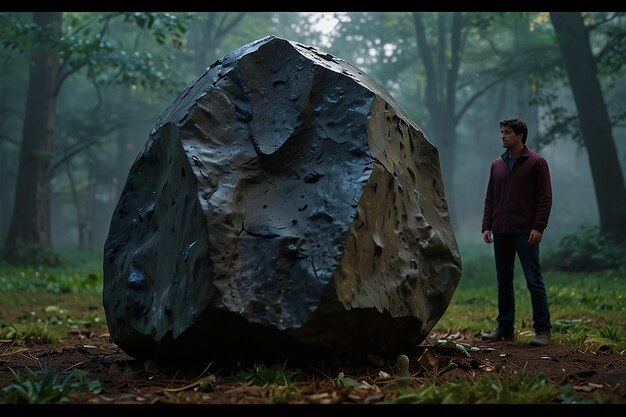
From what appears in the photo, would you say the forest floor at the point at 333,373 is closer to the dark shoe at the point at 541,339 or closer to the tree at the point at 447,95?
the dark shoe at the point at 541,339

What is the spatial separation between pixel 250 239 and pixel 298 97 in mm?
1172

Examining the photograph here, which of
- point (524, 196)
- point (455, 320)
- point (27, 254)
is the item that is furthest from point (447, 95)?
point (524, 196)

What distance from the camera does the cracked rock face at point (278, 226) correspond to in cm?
407

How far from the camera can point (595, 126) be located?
43.4ft

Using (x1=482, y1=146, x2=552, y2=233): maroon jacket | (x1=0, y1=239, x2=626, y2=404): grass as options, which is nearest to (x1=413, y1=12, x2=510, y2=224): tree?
(x1=0, y1=239, x2=626, y2=404): grass

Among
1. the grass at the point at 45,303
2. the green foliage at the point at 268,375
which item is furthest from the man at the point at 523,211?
the grass at the point at 45,303

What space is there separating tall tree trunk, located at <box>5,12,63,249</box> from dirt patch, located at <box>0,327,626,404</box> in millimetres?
10010

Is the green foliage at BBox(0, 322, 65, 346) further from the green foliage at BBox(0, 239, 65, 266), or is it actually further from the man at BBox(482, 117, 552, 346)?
the green foliage at BBox(0, 239, 65, 266)

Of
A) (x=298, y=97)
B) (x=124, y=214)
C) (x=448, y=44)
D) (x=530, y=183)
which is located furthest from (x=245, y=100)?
(x=448, y=44)

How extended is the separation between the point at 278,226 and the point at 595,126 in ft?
36.4

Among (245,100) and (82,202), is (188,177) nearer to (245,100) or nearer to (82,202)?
(245,100)

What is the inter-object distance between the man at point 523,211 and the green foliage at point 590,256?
6511 millimetres

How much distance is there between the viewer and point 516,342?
6086 millimetres
